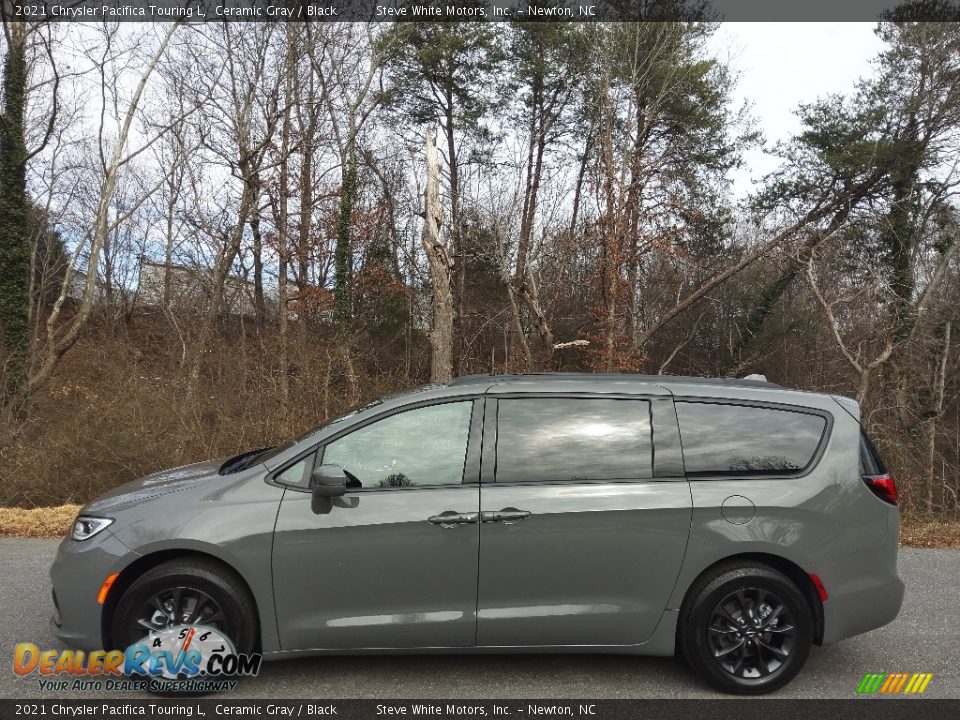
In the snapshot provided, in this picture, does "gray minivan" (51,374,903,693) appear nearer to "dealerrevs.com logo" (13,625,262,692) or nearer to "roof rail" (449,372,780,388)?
"dealerrevs.com logo" (13,625,262,692)

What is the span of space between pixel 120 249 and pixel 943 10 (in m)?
31.7

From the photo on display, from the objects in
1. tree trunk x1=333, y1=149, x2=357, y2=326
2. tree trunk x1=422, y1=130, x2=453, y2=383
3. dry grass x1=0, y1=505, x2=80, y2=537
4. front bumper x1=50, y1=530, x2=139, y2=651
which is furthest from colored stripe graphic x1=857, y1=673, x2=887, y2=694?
tree trunk x1=333, y1=149, x2=357, y2=326

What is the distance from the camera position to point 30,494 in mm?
11602

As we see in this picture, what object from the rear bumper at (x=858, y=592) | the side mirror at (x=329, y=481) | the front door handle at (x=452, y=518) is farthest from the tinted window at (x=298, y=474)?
the rear bumper at (x=858, y=592)

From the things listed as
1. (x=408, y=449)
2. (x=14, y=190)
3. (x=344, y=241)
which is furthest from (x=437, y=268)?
(x=408, y=449)

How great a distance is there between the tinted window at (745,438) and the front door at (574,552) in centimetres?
25

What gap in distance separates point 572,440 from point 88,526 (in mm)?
2658

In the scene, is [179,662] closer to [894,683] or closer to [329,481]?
[329,481]

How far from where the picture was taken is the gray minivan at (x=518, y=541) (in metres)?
3.73

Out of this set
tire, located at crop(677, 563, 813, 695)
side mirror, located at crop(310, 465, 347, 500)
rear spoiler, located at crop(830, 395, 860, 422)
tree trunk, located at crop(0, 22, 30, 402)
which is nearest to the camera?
side mirror, located at crop(310, 465, 347, 500)

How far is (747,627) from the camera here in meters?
3.85

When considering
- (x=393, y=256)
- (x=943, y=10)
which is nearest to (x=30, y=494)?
(x=393, y=256)

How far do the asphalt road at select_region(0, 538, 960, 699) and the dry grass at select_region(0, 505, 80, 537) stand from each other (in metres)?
2.74
